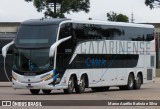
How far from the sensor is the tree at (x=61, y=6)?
63625 mm

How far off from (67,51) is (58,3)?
30.7 metres

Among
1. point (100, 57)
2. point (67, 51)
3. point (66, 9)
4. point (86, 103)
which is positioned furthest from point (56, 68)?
point (66, 9)

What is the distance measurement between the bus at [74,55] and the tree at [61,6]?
2331cm

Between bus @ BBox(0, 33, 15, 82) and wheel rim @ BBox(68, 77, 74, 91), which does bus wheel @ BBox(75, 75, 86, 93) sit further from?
bus @ BBox(0, 33, 15, 82)

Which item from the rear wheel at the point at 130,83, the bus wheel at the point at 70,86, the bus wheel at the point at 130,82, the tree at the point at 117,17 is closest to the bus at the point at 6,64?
the rear wheel at the point at 130,83

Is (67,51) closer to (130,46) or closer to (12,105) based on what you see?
(130,46)

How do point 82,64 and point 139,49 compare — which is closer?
point 82,64

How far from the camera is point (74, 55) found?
1363 inches

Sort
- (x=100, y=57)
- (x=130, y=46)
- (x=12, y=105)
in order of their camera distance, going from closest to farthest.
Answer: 1. (x=12, y=105)
2. (x=100, y=57)
3. (x=130, y=46)

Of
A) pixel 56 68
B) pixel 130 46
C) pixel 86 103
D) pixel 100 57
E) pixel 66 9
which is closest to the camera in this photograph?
pixel 86 103

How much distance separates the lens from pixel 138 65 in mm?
40812

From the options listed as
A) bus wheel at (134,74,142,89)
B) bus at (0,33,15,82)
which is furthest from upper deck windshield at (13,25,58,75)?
bus wheel at (134,74,142,89)

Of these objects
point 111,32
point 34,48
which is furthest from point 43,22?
point 111,32

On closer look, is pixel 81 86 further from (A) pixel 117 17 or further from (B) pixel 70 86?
(A) pixel 117 17
